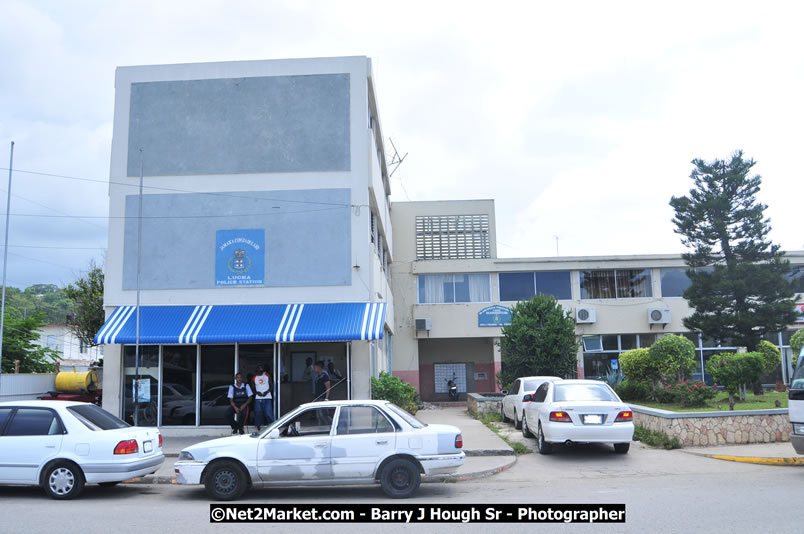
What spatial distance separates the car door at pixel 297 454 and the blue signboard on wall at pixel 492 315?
22242mm

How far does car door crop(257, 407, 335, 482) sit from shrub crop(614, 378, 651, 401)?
1468 centimetres

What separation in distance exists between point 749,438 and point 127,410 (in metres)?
15.7

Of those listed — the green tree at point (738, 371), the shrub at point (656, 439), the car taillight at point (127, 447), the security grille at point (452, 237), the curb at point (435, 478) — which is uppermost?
the security grille at point (452, 237)

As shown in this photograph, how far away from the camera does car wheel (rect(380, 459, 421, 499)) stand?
971 centimetres

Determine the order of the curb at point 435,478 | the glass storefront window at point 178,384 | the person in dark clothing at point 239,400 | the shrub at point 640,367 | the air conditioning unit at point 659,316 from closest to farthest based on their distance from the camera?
the curb at point 435,478 < the person in dark clothing at point 239,400 < the glass storefront window at point 178,384 < the shrub at point 640,367 < the air conditioning unit at point 659,316

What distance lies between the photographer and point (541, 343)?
78.8 feet

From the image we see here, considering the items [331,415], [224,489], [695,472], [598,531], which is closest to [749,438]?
[695,472]

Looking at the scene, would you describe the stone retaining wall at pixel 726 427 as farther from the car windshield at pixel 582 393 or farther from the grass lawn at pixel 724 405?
the car windshield at pixel 582 393

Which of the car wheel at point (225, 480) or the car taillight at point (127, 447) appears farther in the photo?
the car taillight at point (127, 447)

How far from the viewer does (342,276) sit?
18.2 metres

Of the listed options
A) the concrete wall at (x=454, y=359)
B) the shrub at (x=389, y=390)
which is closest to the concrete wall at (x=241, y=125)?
the shrub at (x=389, y=390)

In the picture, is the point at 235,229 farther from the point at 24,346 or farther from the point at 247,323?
the point at 24,346

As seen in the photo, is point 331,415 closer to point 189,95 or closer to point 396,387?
point 396,387

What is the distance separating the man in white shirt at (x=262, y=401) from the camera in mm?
16516
